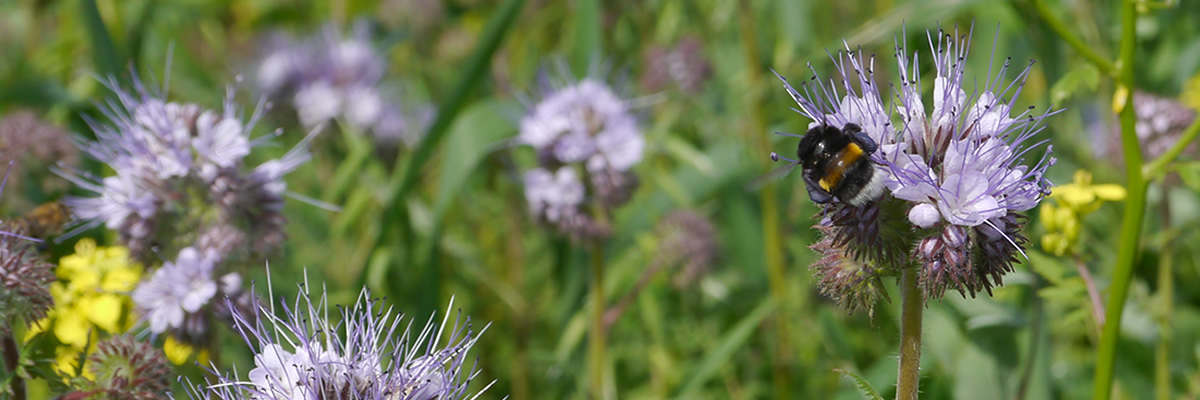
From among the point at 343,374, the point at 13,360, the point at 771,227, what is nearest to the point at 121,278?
the point at 13,360

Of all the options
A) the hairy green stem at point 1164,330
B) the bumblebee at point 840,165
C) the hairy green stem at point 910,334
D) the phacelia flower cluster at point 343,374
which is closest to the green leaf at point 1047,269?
the hairy green stem at point 910,334

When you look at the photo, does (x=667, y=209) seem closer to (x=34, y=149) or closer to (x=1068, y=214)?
(x=1068, y=214)

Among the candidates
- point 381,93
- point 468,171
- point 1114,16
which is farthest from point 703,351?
point 1114,16

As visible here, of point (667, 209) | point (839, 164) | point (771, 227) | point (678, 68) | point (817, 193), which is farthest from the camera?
point (678, 68)

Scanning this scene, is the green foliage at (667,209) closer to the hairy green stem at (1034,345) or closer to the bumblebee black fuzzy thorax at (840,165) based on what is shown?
the hairy green stem at (1034,345)

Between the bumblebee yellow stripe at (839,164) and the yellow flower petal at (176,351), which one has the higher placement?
the bumblebee yellow stripe at (839,164)
